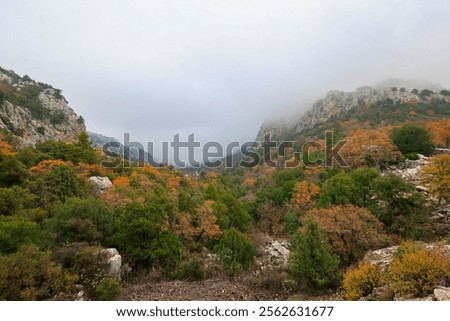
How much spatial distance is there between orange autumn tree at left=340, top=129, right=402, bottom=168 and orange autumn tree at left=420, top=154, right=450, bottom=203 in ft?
37.6

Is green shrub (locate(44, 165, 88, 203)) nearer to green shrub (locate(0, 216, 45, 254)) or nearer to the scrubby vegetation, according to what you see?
the scrubby vegetation

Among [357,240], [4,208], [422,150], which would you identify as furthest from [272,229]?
[4,208]

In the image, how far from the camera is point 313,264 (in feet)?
45.8

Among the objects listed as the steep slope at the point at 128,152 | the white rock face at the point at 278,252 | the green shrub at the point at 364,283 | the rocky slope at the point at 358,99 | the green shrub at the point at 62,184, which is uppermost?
the rocky slope at the point at 358,99

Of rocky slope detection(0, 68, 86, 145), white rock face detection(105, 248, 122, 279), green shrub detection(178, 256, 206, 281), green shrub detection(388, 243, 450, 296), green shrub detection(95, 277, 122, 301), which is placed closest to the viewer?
green shrub detection(388, 243, 450, 296)

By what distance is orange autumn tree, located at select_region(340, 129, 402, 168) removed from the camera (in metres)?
35.8

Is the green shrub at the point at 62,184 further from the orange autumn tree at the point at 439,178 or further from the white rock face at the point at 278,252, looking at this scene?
the orange autumn tree at the point at 439,178

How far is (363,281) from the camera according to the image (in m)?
10.4

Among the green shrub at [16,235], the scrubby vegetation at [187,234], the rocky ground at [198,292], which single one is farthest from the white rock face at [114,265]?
the green shrub at [16,235]

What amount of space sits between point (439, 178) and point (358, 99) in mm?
88305

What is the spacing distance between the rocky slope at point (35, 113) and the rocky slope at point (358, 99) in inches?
2867

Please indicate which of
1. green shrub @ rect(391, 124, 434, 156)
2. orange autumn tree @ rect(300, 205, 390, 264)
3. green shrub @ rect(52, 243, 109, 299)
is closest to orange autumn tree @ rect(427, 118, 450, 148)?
green shrub @ rect(391, 124, 434, 156)

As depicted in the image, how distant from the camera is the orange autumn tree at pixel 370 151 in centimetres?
3578

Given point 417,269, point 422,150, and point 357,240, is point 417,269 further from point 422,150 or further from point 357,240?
point 422,150
